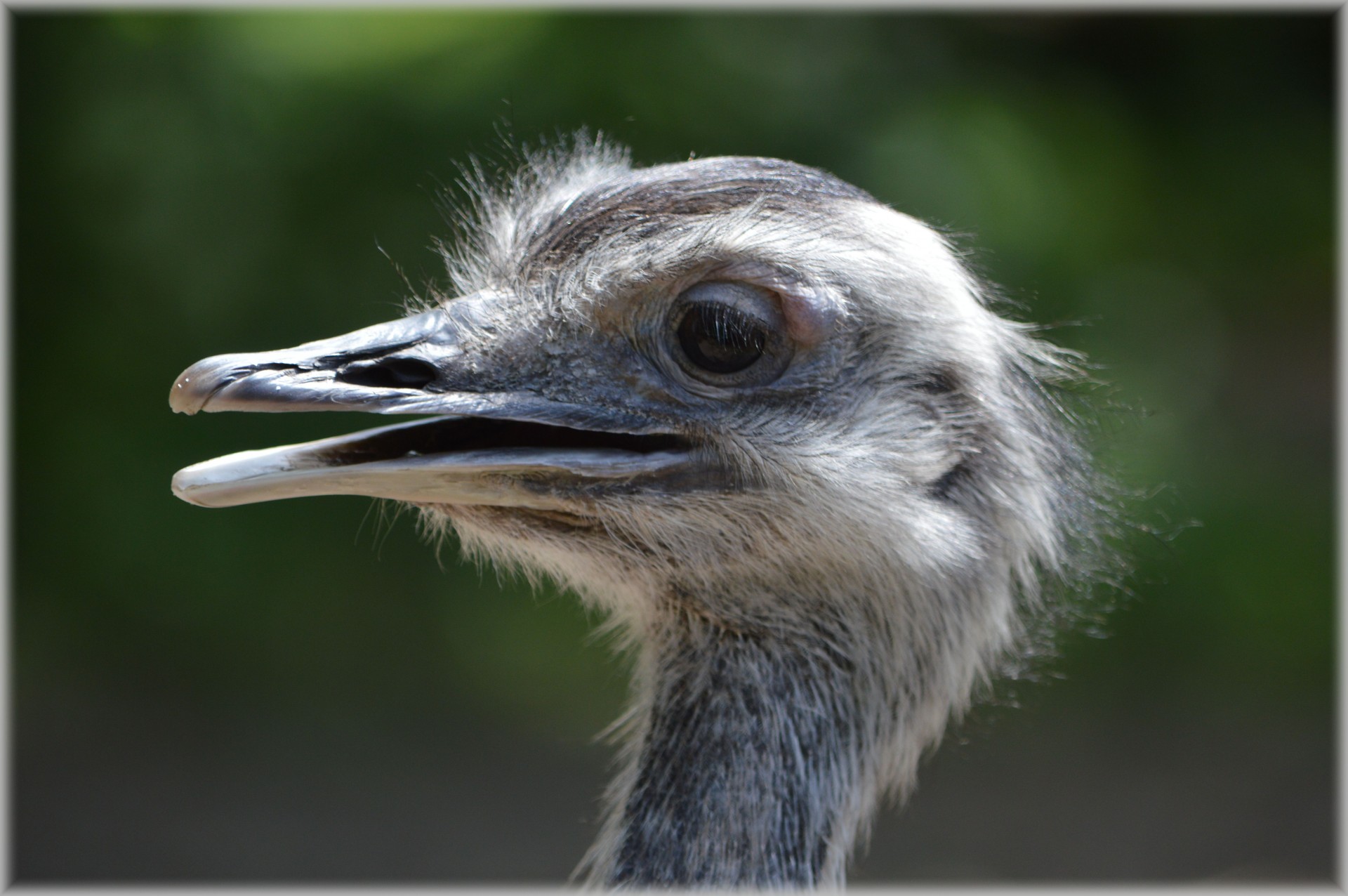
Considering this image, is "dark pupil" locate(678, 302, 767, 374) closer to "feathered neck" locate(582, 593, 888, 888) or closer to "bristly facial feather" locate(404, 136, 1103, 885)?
"bristly facial feather" locate(404, 136, 1103, 885)

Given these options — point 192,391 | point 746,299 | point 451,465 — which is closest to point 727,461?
point 746,299

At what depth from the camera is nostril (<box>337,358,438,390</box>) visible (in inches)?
65.2

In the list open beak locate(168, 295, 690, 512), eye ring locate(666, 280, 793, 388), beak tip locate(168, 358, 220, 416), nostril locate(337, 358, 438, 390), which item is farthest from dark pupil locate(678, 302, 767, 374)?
beak tip locate(168, 358, 220, 416)

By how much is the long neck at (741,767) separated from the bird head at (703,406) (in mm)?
68

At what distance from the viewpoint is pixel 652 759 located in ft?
6.02

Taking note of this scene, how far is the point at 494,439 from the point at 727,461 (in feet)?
1.04

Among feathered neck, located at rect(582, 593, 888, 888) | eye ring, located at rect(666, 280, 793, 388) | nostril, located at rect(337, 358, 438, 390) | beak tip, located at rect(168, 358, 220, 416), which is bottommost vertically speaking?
feathered neck, located at rect(582, 593, 888, 888)

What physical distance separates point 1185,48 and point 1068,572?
3769 mm

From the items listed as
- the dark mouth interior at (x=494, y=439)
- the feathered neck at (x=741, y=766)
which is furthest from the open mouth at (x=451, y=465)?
the feathered neck at (x=741, y=766)

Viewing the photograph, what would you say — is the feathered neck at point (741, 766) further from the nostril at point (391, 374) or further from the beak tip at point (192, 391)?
the beak tip at point (192, 391)

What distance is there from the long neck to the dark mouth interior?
0.27 metres

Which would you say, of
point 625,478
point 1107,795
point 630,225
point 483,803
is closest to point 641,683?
point 625,478

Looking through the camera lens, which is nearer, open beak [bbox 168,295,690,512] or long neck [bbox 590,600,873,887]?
open beak [bbox 168,295,690,512]

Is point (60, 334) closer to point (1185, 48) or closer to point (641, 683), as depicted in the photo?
point (641, 683)
